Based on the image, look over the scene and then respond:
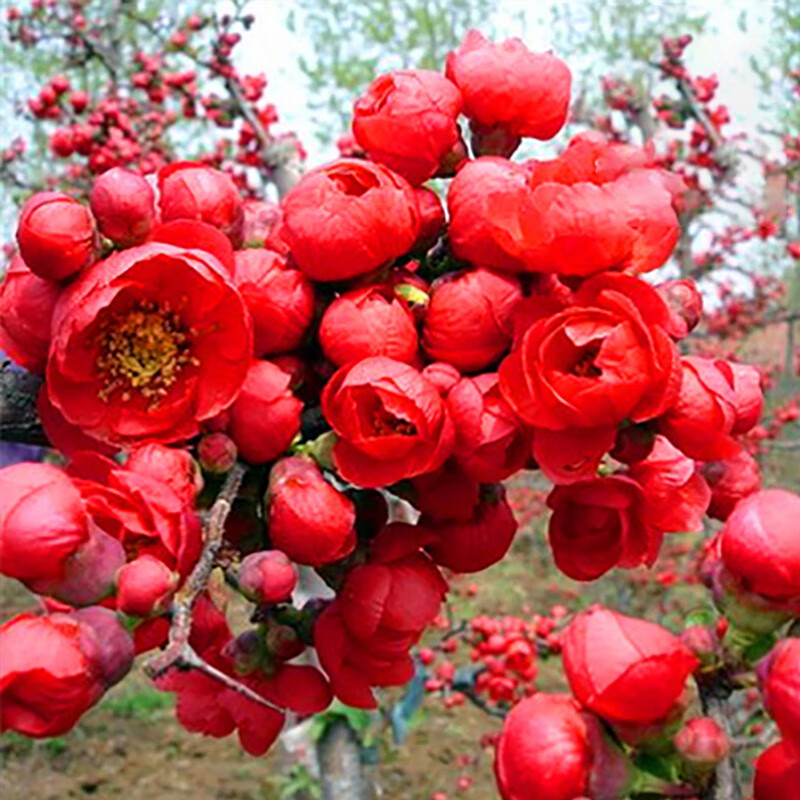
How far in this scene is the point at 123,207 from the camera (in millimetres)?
807

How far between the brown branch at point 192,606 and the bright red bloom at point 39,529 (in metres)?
0.07

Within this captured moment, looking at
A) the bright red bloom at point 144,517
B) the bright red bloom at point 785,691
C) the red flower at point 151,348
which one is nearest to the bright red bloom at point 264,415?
the red flower at point 151,348

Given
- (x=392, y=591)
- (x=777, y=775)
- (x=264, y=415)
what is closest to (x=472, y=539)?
(x=392, y=591)

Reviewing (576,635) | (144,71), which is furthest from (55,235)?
(144,71)

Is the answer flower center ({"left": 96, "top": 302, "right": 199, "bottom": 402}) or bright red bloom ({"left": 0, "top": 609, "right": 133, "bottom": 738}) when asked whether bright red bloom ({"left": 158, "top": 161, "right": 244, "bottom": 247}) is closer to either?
flower center ({"left": 96, "top": 302, "right": 199, "bottom": 402})

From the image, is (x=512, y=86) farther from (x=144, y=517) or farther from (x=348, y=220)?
(x=144, y=517)

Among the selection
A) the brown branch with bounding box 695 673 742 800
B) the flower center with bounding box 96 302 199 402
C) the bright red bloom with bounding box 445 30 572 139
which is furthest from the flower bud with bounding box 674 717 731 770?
the bright red bloom with bounding box 445 30 572 139

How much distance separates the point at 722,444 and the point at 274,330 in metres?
0.34

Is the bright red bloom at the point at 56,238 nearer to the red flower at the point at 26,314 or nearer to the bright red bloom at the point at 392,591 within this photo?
the red flower at the point at 26,314

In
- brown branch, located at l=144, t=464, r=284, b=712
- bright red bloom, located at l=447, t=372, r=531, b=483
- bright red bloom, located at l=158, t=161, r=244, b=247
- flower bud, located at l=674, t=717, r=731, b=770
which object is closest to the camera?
brown branch, located at l=144, t=464, r=284, b=712

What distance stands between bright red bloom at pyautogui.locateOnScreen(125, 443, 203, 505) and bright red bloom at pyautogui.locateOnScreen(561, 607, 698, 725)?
10.5 inches

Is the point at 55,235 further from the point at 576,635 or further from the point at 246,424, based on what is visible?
the point at 576,635

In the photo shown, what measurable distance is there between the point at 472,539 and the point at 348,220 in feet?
0.86

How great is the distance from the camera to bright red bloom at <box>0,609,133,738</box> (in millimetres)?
599
